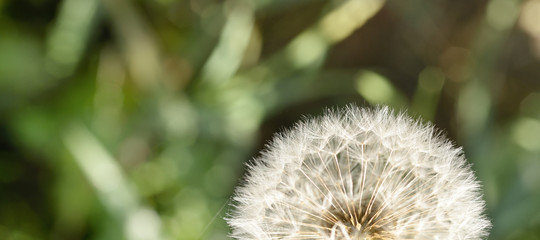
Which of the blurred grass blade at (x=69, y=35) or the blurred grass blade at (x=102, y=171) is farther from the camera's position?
the blurred grass blade at (x=69, y=35)

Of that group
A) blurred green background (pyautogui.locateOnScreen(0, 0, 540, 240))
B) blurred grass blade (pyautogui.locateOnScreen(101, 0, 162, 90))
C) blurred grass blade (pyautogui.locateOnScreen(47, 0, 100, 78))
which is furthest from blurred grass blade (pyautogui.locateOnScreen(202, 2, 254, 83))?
blurred grass blade (pyautogui.locateOnScreen(47, 0, 100, 78))

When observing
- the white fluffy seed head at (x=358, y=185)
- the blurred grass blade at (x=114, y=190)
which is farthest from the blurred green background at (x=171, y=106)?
the white fluffy seed head at (x=358, y=185)

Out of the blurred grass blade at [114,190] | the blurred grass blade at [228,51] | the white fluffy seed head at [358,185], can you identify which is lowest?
the white fluffy seed head at [358,185]

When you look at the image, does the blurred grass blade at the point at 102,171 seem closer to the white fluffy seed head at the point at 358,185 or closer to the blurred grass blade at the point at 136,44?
the blurred grass blade at the point at 136,44

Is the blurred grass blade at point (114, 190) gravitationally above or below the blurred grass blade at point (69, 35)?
below

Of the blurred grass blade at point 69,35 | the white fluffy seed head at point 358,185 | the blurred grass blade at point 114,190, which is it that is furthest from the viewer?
the blurred grass blade at point 69,35

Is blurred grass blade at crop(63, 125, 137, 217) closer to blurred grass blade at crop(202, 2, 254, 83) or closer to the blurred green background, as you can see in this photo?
the blurred green background
